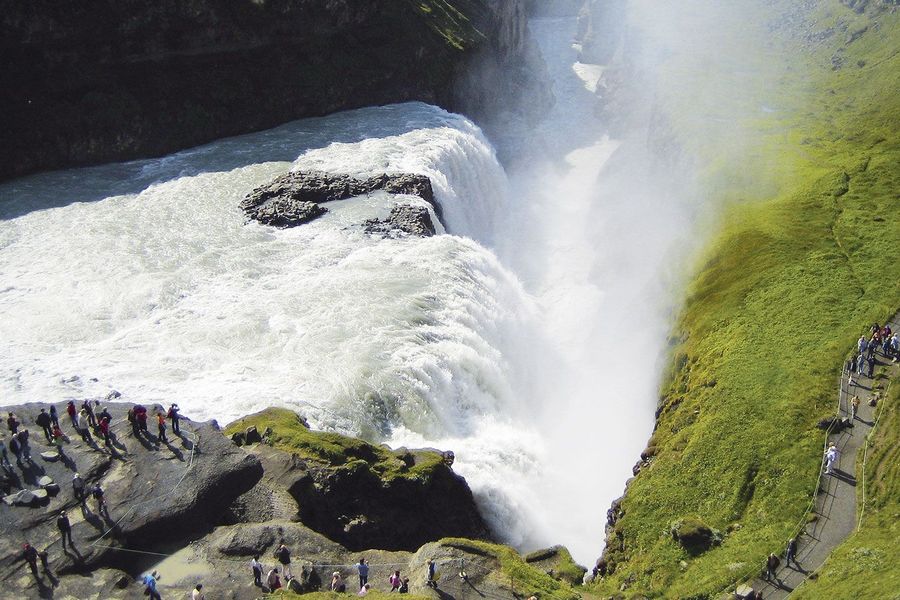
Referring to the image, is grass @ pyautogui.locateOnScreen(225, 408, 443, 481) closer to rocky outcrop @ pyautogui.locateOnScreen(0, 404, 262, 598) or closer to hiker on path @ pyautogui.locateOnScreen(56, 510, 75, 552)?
rocky outcrop @ pyautogui.locateOnScreen(0, 404, 262, 598)

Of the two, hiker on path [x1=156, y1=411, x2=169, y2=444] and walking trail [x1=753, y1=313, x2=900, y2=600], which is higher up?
walking trail [x1=753, y1=313, x2=900, y2=600]

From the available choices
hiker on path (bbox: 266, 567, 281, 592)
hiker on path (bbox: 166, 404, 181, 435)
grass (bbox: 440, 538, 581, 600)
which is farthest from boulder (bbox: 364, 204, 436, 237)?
hiker on path (bbox: 266, 567, 281, 592)

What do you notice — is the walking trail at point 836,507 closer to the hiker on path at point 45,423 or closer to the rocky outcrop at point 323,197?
the hiker on path at point 45,423

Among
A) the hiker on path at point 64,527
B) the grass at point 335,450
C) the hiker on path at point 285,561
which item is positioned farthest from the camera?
the grass at point 335,450

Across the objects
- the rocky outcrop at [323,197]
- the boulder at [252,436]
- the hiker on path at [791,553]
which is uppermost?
the rocky outcrop at [323,197]

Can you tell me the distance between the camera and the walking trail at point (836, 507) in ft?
106

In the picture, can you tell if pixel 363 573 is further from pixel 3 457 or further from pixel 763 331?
pixel 763 331

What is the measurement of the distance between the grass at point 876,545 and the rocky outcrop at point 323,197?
36.4 m

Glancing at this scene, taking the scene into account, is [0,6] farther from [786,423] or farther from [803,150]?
[803,150]

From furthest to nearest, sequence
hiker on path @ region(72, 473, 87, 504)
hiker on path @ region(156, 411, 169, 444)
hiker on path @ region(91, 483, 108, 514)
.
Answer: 1. hiker on path @ region(156, 411, 169, 444)
2. hiker on path @ region(72, 473, 87, 504)
3. hiker on path @ region(91, 483, 108, 514)

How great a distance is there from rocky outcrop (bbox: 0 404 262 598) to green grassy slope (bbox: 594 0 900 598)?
18721mm

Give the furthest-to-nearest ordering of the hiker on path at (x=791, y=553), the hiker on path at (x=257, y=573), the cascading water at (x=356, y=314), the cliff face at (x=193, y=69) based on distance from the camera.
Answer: the cliff face at (x=193, y=69), the cascading water at (x=356, y=314), the hiker on path at (x=791, y=553), the hiker on path at (x=257, y=573)

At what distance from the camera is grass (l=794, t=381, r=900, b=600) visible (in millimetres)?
28109

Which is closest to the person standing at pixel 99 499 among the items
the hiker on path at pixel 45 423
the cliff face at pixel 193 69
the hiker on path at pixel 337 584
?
the hiker on path at pixel 45 423
